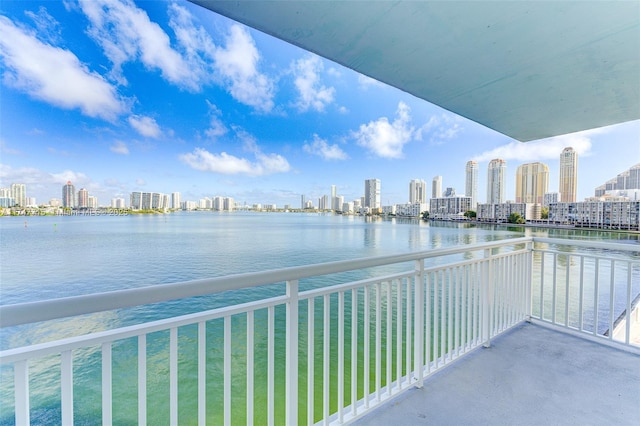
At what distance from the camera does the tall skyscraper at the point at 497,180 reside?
63.8 ft

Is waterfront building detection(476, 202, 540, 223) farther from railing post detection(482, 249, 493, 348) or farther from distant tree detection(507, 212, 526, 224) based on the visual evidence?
railing post detection(482, 249, 493, 348)

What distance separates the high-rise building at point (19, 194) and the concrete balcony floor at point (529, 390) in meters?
24.9

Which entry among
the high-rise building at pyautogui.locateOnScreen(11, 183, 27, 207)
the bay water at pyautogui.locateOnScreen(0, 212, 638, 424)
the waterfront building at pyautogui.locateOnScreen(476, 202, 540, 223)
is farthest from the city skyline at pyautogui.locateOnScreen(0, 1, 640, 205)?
the waterfront building at pyautogui.locateOnScreen(476, 202, 540, 223)

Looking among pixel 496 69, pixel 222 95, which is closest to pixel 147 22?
pixel 222 95

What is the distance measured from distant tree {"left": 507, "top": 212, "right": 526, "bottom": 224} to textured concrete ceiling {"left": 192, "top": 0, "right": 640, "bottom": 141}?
31.0 metres

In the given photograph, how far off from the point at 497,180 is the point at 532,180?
6.74 ft

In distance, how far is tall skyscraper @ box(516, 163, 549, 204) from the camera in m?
18.1

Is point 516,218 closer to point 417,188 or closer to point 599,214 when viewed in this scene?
point 599,214

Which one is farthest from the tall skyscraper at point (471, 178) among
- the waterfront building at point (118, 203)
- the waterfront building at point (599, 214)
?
the waterfront building at point (118, 203)

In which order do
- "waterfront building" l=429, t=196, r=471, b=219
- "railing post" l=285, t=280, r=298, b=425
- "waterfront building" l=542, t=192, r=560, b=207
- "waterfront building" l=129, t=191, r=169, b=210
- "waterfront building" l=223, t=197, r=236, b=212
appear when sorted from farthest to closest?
"waterfront building" l=223, t=197, r=236, b=212 < "waterfront building" l=429, t=196, r=471, b=219 < "waterfront building" l=129, t=191, r=169, b=210 < "waterfront building" l=542, t=192, r=560, b=207 < "railing post" l=285, t=280, r=298, b=425

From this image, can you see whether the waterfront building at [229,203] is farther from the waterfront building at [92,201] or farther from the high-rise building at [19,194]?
the high-rise building at [19,194]

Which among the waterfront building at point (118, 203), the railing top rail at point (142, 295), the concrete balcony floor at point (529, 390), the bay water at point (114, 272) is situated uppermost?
the waterfront building at point (118, 203)

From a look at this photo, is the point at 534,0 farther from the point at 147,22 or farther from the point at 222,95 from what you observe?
the point at 222,95

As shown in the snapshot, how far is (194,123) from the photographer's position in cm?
3039
